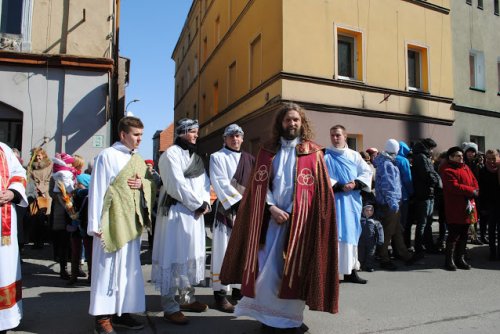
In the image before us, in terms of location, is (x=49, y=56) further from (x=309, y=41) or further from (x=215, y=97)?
(x=215, y=97)

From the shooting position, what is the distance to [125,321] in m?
3.85

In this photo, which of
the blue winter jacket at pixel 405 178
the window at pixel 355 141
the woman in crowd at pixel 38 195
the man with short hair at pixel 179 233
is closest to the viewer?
the man with short hair at pixel 179 233

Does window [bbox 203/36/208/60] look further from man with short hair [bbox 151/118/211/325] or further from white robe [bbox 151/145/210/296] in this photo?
white robe [bbox 151/145/210/296]

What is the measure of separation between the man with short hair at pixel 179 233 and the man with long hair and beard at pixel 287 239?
0.56 metres

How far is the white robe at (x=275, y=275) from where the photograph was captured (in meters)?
3.42

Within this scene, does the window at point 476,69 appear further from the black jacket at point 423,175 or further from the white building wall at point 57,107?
the white building wall at point 57,107

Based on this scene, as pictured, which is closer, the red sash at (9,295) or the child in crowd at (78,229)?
the red sash at (9,295)

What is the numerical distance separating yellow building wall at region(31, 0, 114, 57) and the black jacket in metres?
8.05

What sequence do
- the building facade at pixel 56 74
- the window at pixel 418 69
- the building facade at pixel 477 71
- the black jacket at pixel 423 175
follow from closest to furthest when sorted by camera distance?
1. the black jacket at pixel 423 175
2. the building facade at pixel 56 74
3. the window at pixel 418 69
4. the building facade at pixel 477 71

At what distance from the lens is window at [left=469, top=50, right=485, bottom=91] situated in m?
16.5

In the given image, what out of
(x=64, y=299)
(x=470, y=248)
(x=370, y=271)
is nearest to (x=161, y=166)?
(x=64, y=299)

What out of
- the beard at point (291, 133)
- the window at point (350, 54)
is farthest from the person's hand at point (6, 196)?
the window at point (350, 54)

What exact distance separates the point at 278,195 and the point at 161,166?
1389 mm

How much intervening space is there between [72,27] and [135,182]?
26.8 feet
